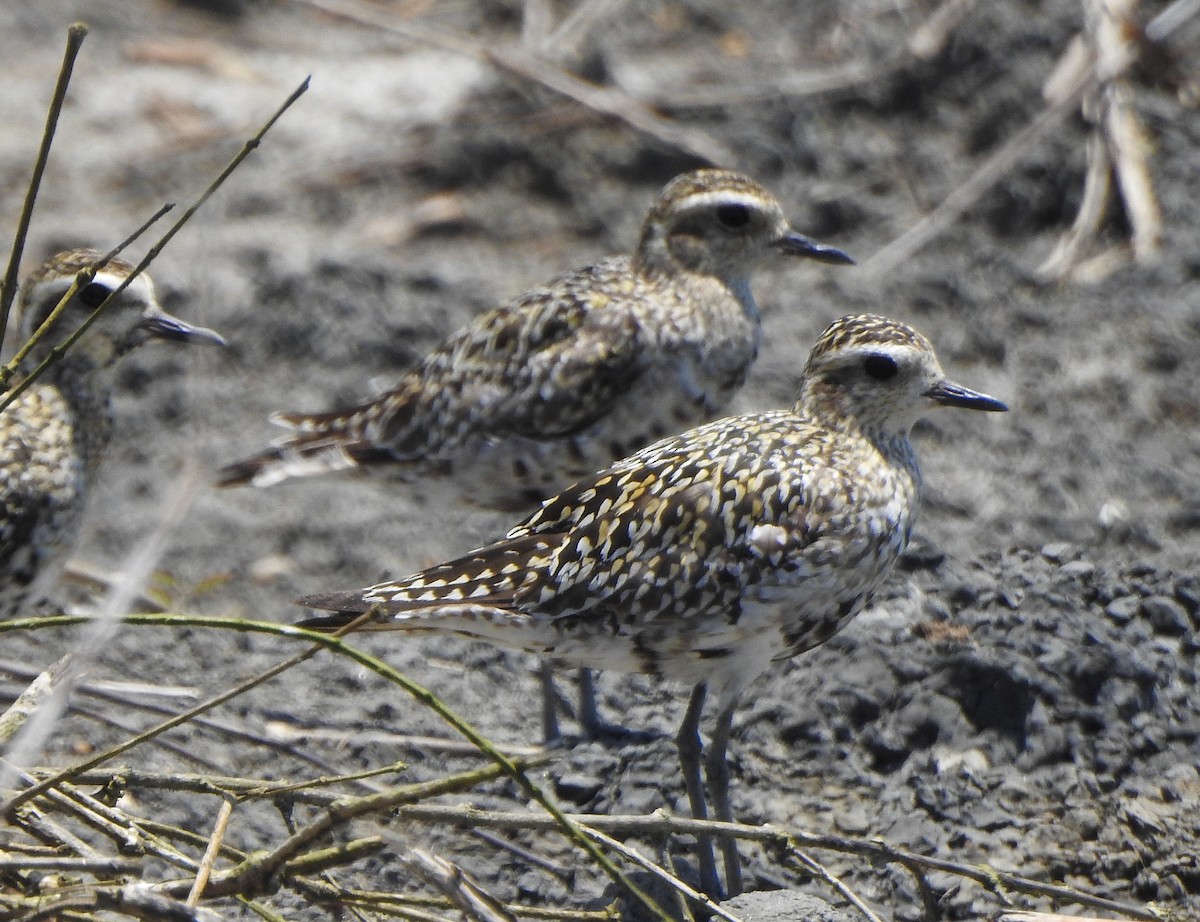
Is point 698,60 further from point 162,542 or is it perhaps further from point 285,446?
point 162,542


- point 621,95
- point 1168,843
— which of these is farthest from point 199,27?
point 1168,843

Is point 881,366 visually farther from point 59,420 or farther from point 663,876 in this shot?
point 59,420

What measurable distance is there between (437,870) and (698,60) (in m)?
7.43

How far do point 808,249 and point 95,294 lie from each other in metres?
2.53

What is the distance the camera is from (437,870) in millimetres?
3797

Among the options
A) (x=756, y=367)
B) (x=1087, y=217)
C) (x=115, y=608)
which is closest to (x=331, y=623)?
(x=115, y=608)

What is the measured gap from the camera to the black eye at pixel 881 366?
5.29m

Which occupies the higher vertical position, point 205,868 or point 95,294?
point 95,294

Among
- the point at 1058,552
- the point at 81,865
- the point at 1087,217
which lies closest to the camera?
the point at 81,865

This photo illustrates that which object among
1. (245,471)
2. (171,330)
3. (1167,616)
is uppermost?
(171,330)

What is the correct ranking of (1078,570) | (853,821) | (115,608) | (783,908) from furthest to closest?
(1078,570) → (853,821) → (783,908) → (115,608)

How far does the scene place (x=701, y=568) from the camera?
4887 millimetres

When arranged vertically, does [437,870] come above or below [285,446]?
below

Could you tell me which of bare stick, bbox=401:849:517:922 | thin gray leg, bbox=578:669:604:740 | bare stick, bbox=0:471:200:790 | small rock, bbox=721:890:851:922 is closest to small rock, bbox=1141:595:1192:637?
small rock, bbox=721:890:851:922
